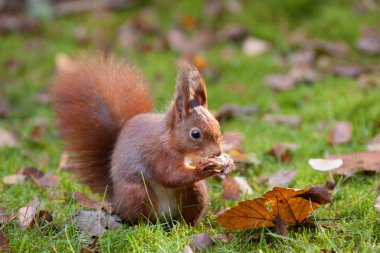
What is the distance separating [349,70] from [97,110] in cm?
235

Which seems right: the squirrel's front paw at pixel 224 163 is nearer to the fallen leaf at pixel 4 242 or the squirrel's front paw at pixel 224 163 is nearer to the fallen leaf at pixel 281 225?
the fallen leaf at pixel 281 225

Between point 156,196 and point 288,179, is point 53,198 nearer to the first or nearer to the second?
point 156,196

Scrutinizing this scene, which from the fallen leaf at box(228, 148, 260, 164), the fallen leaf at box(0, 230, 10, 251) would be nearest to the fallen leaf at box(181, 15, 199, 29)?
the fallen leaf at box(228, 148, 260, 164)

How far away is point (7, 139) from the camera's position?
365cm

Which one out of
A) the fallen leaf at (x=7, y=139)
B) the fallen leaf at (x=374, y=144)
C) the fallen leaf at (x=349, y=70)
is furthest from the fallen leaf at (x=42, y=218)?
the fallen leaf at (x=349, y=70)

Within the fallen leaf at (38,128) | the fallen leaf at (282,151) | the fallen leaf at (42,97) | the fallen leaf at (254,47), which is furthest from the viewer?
the fallen leaf at (254,47)

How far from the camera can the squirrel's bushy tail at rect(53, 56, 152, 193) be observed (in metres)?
2.69

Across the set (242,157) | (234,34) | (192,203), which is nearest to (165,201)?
(192,203)

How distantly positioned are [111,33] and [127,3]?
49 cm

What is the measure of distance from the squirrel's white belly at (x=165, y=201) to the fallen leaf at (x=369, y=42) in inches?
112

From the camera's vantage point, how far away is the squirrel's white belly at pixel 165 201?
92.7 inches

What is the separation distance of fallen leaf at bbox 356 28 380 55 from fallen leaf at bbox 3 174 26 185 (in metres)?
2.93

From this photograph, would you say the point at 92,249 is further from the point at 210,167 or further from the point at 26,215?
the point at 210,167

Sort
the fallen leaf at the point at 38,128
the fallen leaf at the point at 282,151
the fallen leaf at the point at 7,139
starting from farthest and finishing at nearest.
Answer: the fallen leaf at the point at 38,128 < the fallen leaf at the point at 7,139 < the fallen leaf at the point at 282,151
